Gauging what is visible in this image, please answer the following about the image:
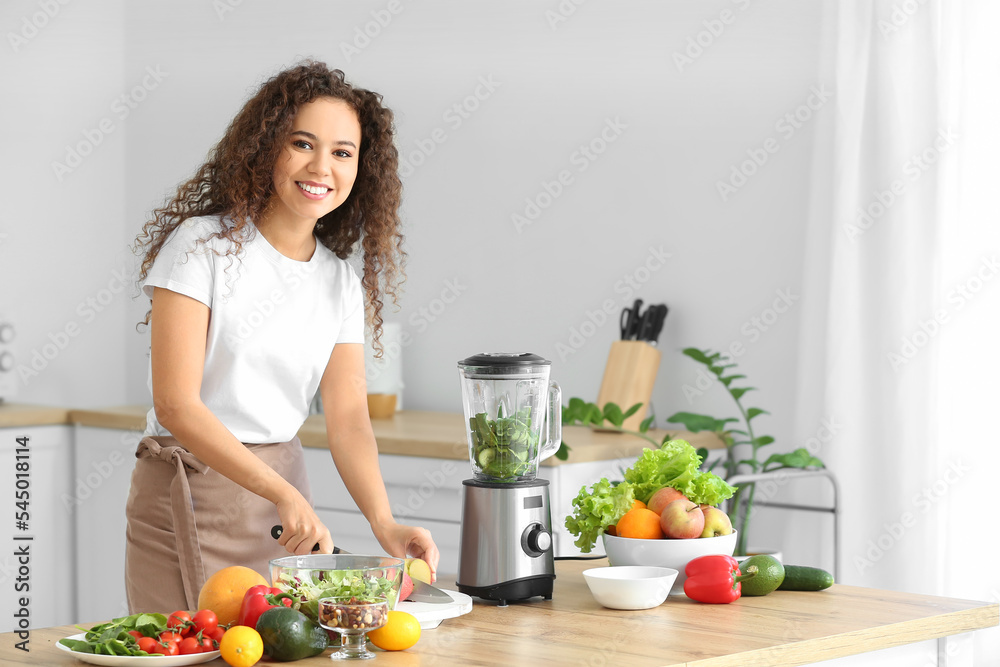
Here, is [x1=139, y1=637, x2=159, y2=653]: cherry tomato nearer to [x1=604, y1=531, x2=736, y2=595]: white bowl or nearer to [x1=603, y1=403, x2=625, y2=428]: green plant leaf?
[x1=604, y1=531, x2=736, y2=595]: white bowl

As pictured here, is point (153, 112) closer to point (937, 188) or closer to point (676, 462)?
point (937, 188)

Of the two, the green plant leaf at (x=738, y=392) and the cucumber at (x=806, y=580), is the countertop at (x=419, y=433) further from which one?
the cucumber at (x=806, y=580)

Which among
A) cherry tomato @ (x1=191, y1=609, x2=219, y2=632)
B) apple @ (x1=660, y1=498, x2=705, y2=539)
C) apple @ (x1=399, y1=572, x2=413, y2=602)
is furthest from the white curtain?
cherry tomato @ (x1=191, y1=609, x2=219, y2=632)

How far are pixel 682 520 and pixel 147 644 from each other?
2.30 ft

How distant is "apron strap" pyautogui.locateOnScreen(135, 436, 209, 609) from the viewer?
5.56 feet

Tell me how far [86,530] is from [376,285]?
2026 millimetres

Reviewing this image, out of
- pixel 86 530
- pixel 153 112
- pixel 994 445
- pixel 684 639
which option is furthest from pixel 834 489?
pixel 153 112

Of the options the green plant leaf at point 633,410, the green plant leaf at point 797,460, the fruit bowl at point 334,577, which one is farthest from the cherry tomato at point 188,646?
the green plant leaf at point 633,410

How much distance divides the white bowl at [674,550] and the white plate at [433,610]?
0.25m

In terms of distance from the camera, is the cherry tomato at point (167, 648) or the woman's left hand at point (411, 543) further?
the woman's left hand at point (411, 543)

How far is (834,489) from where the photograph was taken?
8.38 ft

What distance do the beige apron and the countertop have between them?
3.15ft

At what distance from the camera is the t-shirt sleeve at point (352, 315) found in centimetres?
184

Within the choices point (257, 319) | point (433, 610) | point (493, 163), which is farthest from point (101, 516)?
point (433, 610)
